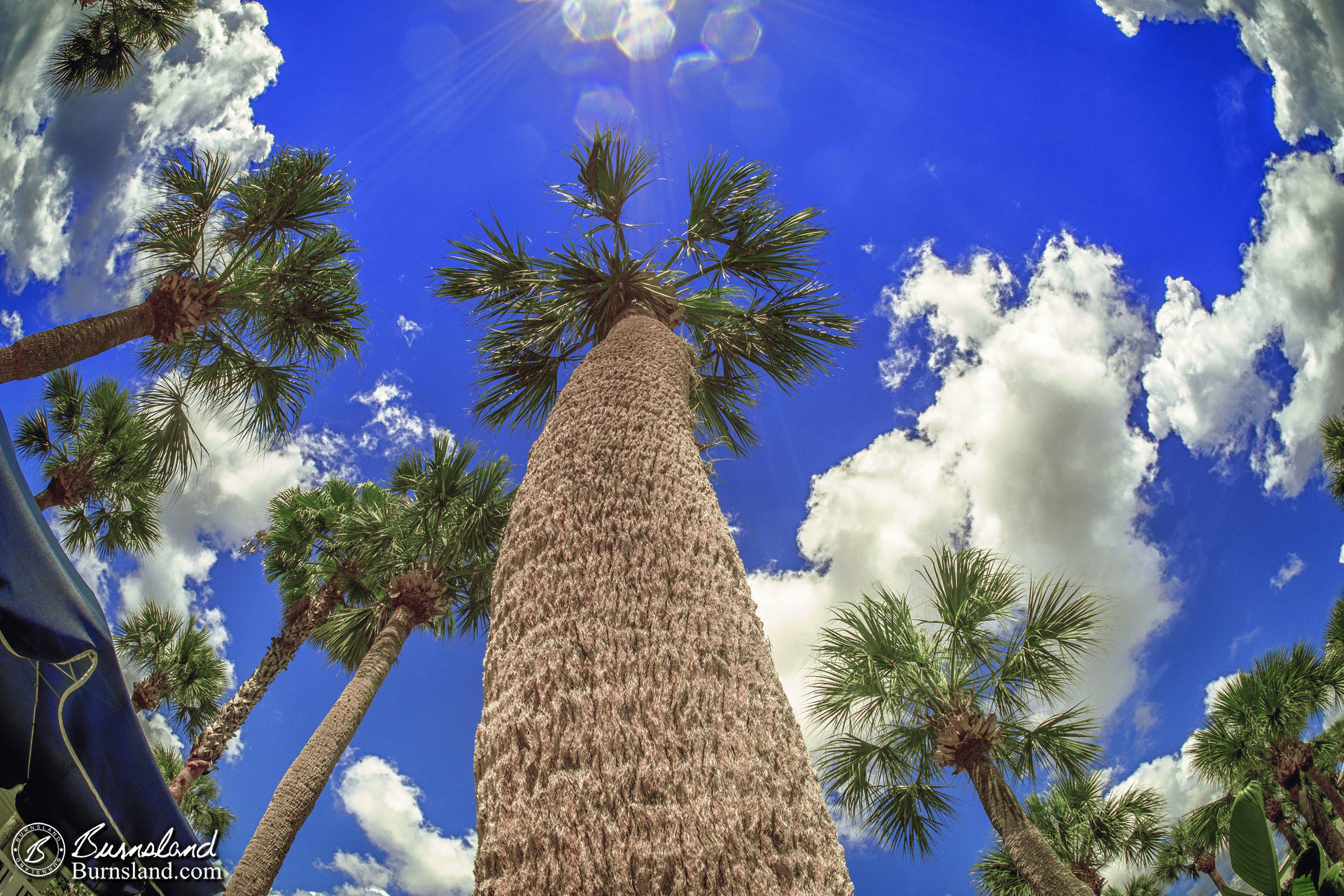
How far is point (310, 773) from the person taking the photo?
19.9ft

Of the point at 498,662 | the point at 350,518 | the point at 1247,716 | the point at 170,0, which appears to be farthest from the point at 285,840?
the point at 1247,716

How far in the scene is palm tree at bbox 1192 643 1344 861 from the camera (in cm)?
1116

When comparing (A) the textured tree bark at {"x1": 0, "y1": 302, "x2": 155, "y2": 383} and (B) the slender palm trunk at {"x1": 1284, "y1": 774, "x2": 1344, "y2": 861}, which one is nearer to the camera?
(A) the textured tree bark at {"x1": 0, "y1": 302, "x2": 155, "y2": 383}

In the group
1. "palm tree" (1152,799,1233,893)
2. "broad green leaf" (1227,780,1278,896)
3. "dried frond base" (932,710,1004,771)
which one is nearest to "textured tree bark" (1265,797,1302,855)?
"palm tree" (1152,799,1233,893)

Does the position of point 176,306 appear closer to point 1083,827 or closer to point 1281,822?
point 1083,827

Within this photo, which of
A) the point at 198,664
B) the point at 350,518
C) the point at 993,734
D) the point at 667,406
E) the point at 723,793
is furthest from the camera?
the point at 198,664

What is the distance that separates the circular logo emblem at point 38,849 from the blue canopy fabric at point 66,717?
0.12 feet

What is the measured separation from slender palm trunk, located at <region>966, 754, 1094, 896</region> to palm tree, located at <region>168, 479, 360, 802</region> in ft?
32.2

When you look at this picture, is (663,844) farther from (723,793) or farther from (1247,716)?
(1247,716)

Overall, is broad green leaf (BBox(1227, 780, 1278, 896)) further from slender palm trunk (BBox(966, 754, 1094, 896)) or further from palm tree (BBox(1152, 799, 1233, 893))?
palm tree (BBox(1152, 799, 1233, 893))

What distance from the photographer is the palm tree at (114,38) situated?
22.7 feet

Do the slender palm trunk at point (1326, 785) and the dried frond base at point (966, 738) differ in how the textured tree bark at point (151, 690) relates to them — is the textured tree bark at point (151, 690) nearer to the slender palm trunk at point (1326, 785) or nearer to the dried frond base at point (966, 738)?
the dried frond base at point (966, 738)

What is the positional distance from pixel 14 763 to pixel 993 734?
850cm

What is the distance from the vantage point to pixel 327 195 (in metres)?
7.32
